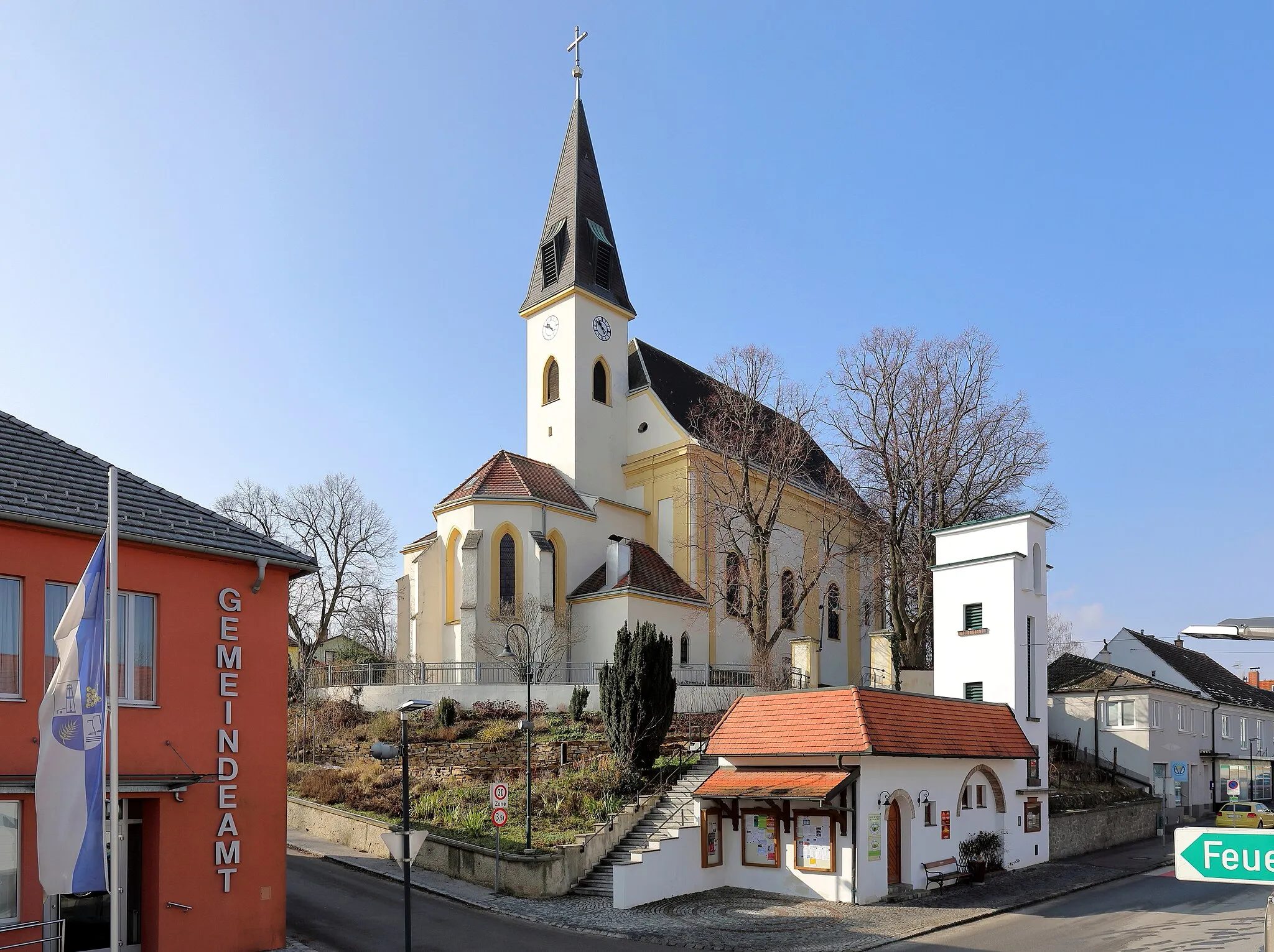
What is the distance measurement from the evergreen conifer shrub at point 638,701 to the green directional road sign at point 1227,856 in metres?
21.4

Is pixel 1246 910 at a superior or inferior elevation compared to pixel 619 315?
inferior

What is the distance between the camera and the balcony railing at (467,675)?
1537 inches

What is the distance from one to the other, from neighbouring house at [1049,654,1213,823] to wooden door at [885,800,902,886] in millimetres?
21583

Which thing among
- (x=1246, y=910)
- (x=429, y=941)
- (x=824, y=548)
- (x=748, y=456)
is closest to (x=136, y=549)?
(x=429, y=941)

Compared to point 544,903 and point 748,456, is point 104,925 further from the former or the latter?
point 748,456

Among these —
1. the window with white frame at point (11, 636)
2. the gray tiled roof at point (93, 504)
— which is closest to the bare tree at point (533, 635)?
the gray tiled roof at point (93, 504)

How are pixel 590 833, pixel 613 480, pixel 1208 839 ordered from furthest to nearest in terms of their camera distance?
1. pixel 613 480
2. pixel 590 833
3. pixel 1208 839

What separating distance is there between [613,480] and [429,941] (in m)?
33.0

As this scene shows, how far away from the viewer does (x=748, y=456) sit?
4406 cm

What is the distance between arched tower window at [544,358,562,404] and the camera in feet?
165

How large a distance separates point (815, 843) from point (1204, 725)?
3321cm

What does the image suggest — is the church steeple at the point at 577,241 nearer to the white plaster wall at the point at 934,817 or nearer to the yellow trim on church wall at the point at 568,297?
the yellow trim on church wall at the point at 568,297

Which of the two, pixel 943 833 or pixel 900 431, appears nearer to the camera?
pixel 943 833

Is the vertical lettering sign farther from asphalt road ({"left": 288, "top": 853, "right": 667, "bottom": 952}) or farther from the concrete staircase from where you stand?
the concrete staircase
